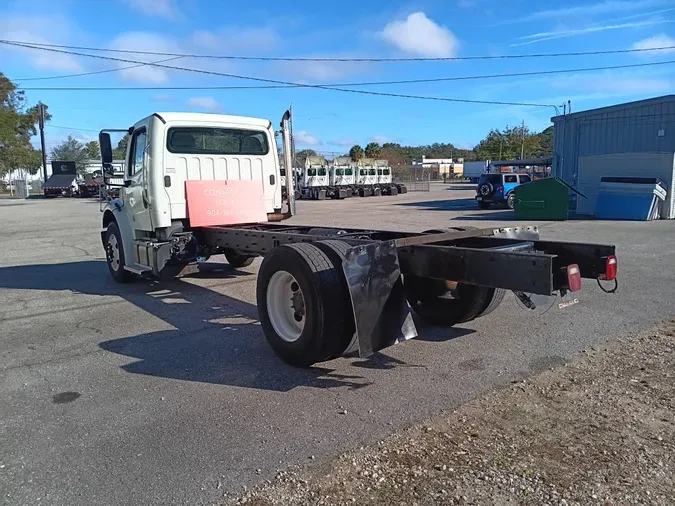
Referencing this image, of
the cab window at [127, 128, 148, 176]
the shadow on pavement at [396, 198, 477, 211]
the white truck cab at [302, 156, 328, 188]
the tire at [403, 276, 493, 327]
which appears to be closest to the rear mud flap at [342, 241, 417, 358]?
the tire at [403, 276, 493, 327]

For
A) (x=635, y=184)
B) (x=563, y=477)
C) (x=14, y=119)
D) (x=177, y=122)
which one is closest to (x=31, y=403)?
(x=563, y=477)

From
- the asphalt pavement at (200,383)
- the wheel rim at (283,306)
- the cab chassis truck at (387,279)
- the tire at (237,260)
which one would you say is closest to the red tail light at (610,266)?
the cab chassis truck at (387,279)

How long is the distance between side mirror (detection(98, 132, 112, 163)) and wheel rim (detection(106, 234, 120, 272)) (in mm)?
1274

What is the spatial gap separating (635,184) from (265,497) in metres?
22.3

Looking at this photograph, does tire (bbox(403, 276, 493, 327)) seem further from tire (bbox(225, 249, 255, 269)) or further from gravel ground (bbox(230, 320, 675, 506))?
tire (bbox(225, 249, 255, 269))

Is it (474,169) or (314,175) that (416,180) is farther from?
(314,175)

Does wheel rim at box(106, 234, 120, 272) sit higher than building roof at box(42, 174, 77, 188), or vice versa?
building roof at box(42, 174, 77, 188)

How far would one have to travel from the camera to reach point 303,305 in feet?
15.7

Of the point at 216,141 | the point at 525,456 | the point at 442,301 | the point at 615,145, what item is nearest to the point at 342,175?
the point at 615,145

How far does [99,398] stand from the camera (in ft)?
14.4

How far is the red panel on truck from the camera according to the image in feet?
26.4

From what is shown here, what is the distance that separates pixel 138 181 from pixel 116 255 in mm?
1605

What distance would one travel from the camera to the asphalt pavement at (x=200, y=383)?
3.29 metres

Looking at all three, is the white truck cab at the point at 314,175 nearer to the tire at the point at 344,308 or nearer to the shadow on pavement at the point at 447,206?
the shadow on pavement at the point at 447,206
